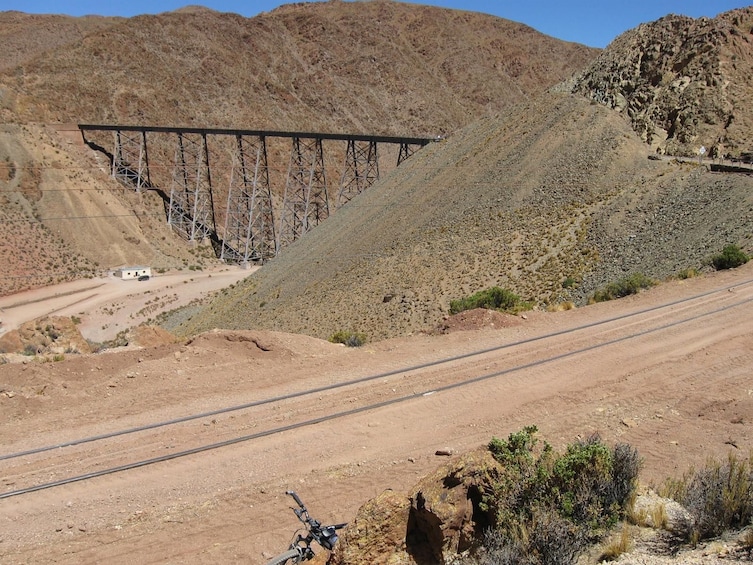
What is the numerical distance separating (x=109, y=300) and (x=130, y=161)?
70.0 ft

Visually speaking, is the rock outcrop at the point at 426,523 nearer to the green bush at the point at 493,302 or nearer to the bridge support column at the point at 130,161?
the green bush at the point at 493,302

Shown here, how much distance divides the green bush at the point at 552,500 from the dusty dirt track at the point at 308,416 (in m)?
1.60

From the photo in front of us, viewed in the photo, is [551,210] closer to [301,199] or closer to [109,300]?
[109,300]

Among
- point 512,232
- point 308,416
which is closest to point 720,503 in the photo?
point 308,416

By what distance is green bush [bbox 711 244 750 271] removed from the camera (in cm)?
1695

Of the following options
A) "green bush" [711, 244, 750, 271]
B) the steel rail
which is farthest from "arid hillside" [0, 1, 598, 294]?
"green bush" [711, 244, 750, 271]

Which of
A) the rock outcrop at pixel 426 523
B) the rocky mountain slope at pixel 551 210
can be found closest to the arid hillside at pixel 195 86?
the rocky mountain slope at pixel 551 210

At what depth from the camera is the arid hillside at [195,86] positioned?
147ft

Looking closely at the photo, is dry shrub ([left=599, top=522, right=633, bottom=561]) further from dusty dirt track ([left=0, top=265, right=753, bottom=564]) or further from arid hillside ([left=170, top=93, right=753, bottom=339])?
arid hillside ([left=170, top=93, right=753, bottom=339])

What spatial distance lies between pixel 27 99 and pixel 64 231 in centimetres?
1800

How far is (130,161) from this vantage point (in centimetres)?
5481

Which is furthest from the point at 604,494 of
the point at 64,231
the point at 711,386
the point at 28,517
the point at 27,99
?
the point at 27,99

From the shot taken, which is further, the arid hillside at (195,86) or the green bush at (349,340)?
the arid hillside at (195,86)

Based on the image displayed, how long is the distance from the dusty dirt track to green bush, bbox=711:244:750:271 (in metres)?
3.82
